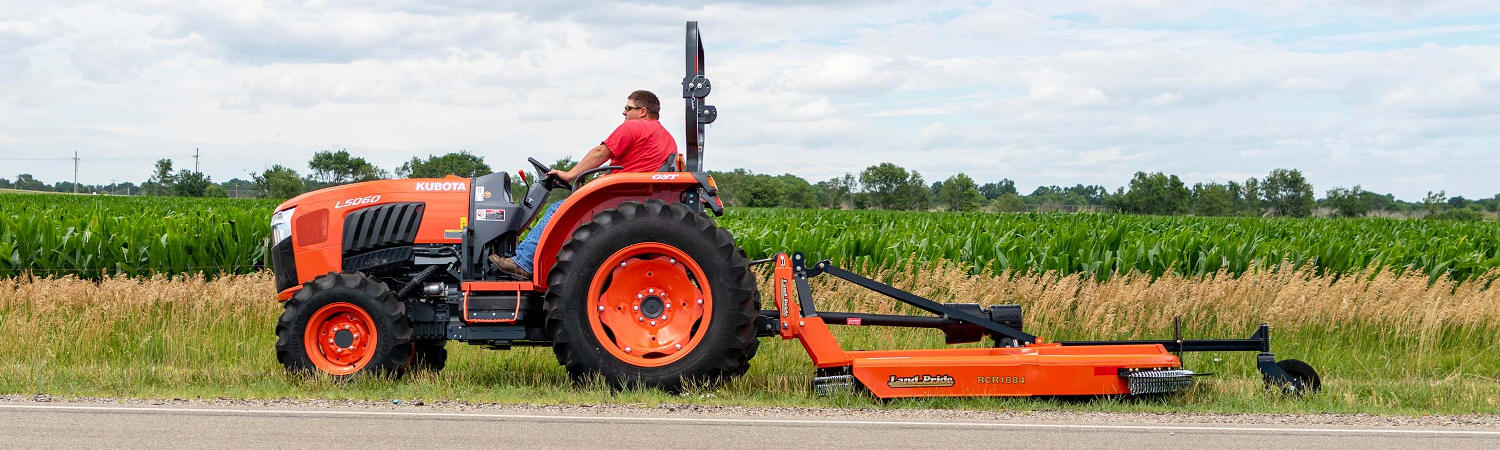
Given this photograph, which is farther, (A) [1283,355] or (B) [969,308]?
(A) [1283,355]

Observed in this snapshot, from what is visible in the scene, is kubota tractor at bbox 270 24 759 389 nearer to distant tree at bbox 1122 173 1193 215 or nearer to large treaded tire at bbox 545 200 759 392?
large treaded tire at bbox 545 200 759 392

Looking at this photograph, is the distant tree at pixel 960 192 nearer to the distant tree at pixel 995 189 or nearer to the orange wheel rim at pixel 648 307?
the distant tree at pixel 995 189

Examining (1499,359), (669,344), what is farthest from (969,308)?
(1499,359)

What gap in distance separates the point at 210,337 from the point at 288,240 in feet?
A: 8.25

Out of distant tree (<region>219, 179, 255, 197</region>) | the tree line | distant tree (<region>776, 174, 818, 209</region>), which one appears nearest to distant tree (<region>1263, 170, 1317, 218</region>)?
the tree line

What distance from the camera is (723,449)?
5.04 metres

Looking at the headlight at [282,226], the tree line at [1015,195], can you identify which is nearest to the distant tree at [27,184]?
the tree line at [1015,195]

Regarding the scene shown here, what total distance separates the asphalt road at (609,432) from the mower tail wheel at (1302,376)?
2.87ft

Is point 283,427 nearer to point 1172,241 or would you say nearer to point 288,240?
point 288,240

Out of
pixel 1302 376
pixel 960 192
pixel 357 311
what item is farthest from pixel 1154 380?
pixel 960 192

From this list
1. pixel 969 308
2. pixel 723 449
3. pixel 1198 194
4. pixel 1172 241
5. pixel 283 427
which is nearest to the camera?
pixel 723 449

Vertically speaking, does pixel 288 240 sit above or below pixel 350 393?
above

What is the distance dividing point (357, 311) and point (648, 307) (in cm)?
167

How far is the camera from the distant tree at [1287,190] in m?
71.7
